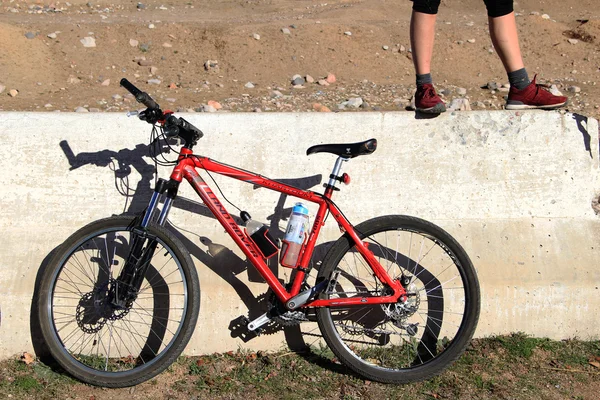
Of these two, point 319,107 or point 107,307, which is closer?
point 107,307

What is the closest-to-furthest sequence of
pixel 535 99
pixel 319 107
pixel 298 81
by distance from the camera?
pixel 535 99 → pixel 319 107 → pixel 298 81

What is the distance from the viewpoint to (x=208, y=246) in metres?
4.48

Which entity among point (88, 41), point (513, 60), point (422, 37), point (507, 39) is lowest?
point (88, 41)

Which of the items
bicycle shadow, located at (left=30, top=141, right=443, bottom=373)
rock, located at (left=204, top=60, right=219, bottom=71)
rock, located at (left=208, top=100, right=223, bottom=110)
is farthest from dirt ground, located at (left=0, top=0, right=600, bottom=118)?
bicycle shadow, located at (left=30, top=141, right=443, bottom=373)

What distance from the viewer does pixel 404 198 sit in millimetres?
4629

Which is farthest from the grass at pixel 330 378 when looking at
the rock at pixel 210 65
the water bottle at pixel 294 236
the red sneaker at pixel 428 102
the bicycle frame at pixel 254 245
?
the rock at pixel 210 65

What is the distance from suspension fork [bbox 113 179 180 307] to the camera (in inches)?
155

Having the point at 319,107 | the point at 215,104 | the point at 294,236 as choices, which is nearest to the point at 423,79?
the point at 294,236

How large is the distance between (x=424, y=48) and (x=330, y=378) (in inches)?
92.0

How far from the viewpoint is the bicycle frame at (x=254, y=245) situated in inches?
157

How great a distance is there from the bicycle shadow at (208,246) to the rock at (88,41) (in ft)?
19.1

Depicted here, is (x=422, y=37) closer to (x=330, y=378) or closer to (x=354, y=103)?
(x=330, y=378)

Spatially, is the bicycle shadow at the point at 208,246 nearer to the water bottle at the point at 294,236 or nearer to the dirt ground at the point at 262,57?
the water bottle at the point at 294,236

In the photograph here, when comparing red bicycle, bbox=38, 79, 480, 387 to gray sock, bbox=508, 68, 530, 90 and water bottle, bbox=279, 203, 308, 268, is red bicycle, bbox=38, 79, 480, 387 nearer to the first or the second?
water bottle, bbox=279, 203, 308, 268
